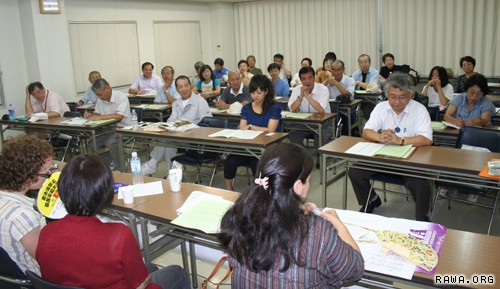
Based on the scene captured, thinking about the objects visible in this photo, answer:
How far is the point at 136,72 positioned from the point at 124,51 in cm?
51

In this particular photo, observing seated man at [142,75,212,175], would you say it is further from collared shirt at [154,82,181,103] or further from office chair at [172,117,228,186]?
collared shirt at [154,82,181,103]

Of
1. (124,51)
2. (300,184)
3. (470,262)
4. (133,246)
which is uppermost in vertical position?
(124,51)

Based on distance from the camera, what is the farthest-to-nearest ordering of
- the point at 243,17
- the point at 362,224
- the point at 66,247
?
1. the point at 243,17
2. the point at 362,224
3. the point at 66,247

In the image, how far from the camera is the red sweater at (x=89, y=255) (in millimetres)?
1473

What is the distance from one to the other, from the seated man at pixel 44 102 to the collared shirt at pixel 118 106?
3.03 ft

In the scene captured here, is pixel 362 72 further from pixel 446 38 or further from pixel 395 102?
pixel 395 102

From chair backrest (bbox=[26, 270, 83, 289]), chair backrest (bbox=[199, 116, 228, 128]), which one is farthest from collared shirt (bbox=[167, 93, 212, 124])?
chair backrest (bbox=[26, 270, 83, 289])

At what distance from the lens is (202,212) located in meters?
2.22

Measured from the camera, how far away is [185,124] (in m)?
4.60

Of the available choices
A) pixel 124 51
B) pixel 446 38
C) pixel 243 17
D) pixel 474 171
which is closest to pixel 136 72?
pixel 124 51

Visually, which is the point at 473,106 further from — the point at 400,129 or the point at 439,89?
the point at 439,89

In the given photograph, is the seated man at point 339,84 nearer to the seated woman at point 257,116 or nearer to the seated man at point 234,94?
the seated man at point 234,94

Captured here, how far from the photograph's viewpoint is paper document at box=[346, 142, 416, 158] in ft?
10.0

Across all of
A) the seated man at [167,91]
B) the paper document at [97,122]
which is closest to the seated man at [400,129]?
the paper document at [97,122]
